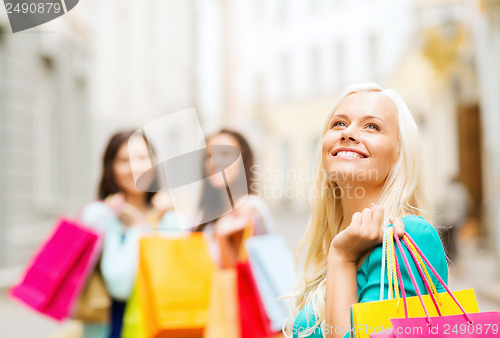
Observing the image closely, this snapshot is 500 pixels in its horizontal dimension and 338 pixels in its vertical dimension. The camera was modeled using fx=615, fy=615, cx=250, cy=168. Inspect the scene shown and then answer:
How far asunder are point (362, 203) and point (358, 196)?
0.02 meters

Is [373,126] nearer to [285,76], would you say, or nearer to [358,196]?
[358,196]

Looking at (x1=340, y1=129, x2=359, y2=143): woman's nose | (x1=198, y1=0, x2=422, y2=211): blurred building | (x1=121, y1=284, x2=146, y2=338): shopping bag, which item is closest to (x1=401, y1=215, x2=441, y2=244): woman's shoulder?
(x1=340, y1=129, x2=359, y2=143): woman's nose

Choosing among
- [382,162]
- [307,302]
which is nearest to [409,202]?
[382,162]

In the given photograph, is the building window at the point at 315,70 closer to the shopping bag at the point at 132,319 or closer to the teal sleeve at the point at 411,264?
the shopping bag at the point at 132,319

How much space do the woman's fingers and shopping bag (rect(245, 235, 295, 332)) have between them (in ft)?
5.29

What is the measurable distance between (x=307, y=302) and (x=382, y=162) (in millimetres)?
394

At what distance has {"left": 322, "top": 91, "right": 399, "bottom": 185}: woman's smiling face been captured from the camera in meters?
1.37

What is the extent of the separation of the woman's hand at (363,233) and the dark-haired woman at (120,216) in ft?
5.81

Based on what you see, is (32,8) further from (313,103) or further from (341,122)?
(313,103)

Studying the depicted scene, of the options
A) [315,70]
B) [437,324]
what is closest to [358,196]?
[437,324]

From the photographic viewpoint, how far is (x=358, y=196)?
145cm

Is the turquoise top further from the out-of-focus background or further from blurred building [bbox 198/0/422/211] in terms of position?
blurred building [bbox 198/0/422/211]

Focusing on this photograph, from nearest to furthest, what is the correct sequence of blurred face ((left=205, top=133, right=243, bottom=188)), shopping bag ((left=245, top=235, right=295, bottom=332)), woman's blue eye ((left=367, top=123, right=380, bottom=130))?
woman's blue eye ((left=367, top=123, right=380, bottom=130))
blurred face ((left=205, top=133, right=243, bottom=188))
shopping bag ((left=245, top=235, right=295, bottom=332))

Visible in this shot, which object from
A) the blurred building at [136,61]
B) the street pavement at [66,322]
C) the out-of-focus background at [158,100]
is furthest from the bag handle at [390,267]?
the blurred building at [136,61]
